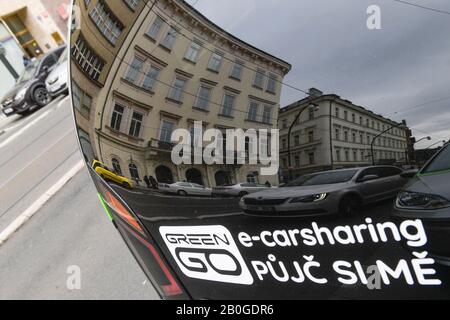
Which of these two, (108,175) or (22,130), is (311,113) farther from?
(22,130)

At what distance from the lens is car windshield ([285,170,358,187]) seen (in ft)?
3.27

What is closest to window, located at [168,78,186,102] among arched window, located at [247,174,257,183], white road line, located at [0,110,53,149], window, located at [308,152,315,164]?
arched window, located at [247,174,257,183]

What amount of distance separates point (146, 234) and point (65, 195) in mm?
4591

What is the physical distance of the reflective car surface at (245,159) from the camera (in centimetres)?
97

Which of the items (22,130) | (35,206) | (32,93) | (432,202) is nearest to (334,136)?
(432,202)

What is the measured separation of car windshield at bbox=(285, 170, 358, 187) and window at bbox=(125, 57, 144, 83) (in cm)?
62

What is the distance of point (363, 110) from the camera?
960mm

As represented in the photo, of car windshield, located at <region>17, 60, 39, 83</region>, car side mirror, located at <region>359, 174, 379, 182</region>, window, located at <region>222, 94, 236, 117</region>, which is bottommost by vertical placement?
car side mirror, located at <region>359, 174, 379, 182</region>

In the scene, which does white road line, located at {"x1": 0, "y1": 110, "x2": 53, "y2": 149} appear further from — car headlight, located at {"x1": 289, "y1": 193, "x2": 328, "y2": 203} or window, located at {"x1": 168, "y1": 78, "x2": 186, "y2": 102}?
car headlight, located at {"x1": 289, "y1": 193, "x2": 328, "y2": 203}

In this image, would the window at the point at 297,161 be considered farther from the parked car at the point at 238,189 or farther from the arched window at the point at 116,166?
Answer: the arched window at the point at 116,166

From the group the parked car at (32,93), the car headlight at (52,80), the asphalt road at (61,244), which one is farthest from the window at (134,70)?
the parked car at (32,93)

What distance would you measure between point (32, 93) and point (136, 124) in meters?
12.9
